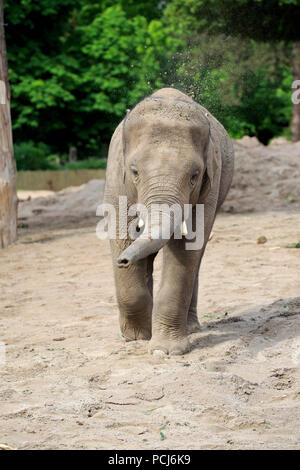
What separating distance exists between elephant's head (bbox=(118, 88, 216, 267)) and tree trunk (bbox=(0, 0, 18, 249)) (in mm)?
7439

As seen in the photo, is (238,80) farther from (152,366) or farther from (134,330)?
(152,366)

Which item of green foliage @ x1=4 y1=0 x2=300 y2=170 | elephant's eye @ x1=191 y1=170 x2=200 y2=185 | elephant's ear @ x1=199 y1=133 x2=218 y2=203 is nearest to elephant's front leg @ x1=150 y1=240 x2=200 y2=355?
elephant's ear @ x1=199 y1=133 x2=218 y2=203

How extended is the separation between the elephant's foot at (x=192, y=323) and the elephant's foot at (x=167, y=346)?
2.63 ft

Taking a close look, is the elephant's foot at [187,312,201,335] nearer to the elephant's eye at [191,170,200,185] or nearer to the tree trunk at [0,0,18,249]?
the elephant's eye at [191,170,200,185]

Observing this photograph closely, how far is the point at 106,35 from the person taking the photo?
112ft

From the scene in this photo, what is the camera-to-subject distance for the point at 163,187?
551cm

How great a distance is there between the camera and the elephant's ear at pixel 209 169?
6.04 meters

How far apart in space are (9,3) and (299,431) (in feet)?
92.8

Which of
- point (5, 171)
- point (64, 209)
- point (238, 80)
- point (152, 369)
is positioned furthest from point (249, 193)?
point (152, 369)

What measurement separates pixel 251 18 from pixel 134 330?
623 inches

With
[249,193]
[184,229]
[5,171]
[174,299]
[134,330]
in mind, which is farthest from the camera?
[249,193]
